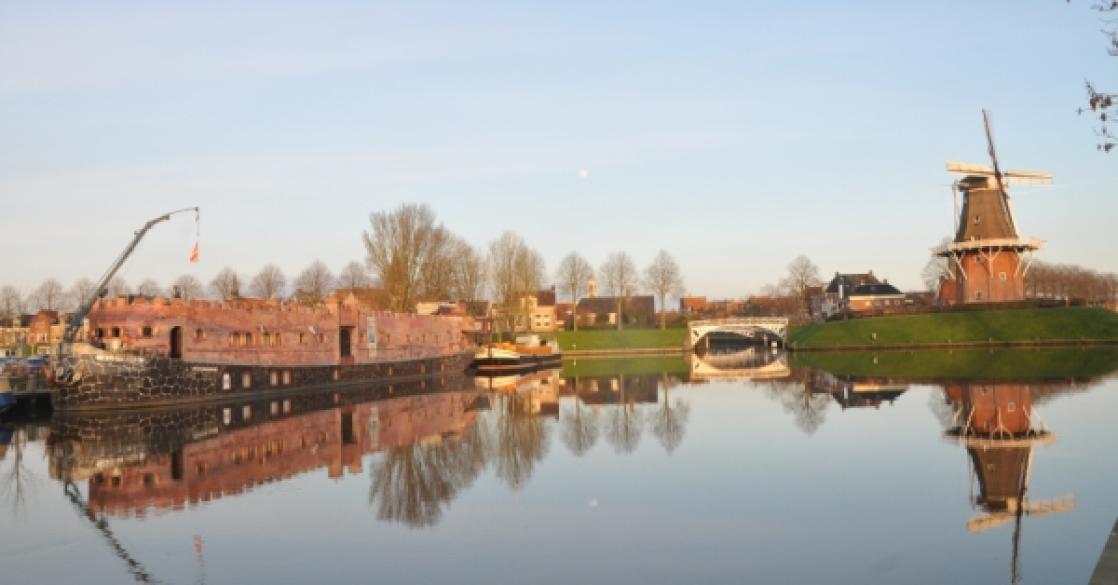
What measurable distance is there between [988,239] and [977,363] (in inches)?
871

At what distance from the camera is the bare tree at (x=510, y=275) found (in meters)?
87.4

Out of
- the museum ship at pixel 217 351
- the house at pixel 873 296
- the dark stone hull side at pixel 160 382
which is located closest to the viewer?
the dark stone hull side at pixel 160 382

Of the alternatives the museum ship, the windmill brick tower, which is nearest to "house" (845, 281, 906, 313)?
the windmill brick tower

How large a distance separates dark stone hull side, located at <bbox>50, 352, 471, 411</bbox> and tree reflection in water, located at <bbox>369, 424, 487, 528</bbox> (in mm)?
16737

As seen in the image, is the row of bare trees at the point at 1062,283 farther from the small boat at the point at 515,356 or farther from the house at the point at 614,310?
the small boat at the point at 515,356

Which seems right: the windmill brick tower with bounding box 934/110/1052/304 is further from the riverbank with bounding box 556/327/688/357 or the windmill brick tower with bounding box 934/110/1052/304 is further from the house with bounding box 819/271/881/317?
the house with bounding box 819/271/881/317

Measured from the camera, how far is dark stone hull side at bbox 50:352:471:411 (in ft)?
119

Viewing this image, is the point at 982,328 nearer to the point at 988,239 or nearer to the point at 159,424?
the point at 988,239

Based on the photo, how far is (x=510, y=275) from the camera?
287 ft

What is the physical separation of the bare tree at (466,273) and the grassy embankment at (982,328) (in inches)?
1279

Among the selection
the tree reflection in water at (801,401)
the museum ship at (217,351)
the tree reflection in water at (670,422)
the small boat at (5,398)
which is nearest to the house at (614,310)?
the museum ship at (217,351)

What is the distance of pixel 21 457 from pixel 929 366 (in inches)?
1833

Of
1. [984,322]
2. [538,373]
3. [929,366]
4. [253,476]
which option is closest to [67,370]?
[253,476]

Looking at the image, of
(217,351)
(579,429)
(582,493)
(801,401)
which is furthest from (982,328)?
(582,493)
